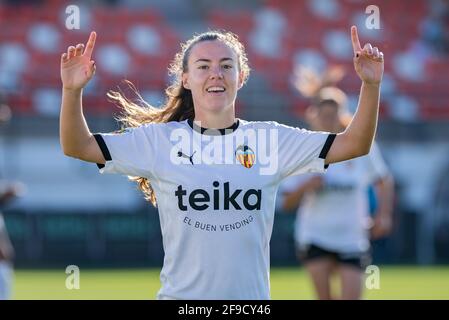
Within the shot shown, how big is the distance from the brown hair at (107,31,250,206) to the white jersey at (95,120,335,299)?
197mm

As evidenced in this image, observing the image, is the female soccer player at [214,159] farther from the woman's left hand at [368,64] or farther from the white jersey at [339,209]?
the white jersey at [339,209]

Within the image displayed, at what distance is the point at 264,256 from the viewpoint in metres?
4.34

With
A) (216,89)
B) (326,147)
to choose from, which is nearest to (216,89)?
(216,89)

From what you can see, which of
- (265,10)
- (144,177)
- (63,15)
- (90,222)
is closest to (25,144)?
(90,222)

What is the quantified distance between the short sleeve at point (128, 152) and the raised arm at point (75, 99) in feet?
0.26

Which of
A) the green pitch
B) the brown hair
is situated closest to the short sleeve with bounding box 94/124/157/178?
the brown hair

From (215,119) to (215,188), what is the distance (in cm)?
34

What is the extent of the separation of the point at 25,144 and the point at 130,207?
2036mm

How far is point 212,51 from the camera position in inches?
176

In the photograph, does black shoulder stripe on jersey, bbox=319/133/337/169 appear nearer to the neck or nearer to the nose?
the neck

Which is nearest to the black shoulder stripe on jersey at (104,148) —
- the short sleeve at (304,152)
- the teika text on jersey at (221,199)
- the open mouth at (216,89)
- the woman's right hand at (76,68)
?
the woman's right hand at (76,68)

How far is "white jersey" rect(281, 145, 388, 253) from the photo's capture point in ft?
27.1

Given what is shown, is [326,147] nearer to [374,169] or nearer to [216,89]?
[216,89]
